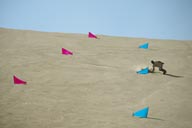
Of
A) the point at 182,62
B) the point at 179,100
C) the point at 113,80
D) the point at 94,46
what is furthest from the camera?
the point at 94,46

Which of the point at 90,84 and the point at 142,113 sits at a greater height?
the point at 90,84

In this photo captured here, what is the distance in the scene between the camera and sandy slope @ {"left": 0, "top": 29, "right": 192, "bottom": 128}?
42.6 ft

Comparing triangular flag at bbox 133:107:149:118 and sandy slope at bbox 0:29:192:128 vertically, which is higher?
sandy slope at bbox 0:29:192:128

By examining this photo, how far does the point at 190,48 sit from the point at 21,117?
541 inches

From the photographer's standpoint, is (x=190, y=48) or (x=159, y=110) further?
(x=190, y=48)

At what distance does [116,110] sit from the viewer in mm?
13867

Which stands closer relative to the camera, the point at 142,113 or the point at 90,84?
the point at 142,113

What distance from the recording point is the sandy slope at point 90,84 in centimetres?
1298

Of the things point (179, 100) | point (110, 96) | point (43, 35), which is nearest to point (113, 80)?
point (110, 96)

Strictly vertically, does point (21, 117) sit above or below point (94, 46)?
below

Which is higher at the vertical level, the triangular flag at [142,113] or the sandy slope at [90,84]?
the sandy slope at [90,84]

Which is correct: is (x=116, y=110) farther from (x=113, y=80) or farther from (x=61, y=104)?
(x=113, y=80)

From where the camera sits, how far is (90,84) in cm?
1673

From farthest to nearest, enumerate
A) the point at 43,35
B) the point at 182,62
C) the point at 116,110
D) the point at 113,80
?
the point at 43,35 < the point at 182,62 < the point at 113,80 < the point at 116,110
